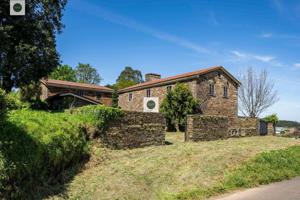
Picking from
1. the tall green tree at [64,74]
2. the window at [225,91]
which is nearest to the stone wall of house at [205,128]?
the window at [225,91]

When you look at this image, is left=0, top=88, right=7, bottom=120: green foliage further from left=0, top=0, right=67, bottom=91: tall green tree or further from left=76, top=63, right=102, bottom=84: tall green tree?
left=76, top=63, right=102, bottom=84: tall green tree

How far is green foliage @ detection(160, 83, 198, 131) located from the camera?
2828cm

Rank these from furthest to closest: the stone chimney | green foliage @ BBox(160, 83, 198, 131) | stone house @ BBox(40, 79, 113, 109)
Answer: the stone chimney, stone house @ BBox(40, 79, 113, 109), green foliage @ BBox(160, 83, 198, 131)

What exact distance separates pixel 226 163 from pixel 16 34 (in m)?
22.3

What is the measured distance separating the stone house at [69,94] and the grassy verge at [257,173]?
26.2 m

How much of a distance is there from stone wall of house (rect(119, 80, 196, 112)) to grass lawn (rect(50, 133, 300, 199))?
16786 mm

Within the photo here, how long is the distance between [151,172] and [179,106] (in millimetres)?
17866

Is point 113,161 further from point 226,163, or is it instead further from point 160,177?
point 226,163

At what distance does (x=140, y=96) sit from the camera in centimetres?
3819

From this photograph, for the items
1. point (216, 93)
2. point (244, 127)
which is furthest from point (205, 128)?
point (216, 93)

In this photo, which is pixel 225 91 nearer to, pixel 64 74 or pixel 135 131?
pixel 135 131

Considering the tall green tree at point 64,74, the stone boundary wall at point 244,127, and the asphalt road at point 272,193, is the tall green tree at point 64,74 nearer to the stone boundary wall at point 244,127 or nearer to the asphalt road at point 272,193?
the stone boundary wall at point 244,127

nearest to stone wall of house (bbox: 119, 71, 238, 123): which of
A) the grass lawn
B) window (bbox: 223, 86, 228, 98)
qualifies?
window (bbox: 223, 86, 228, 98)

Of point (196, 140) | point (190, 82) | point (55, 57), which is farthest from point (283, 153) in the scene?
point (55, 57)
